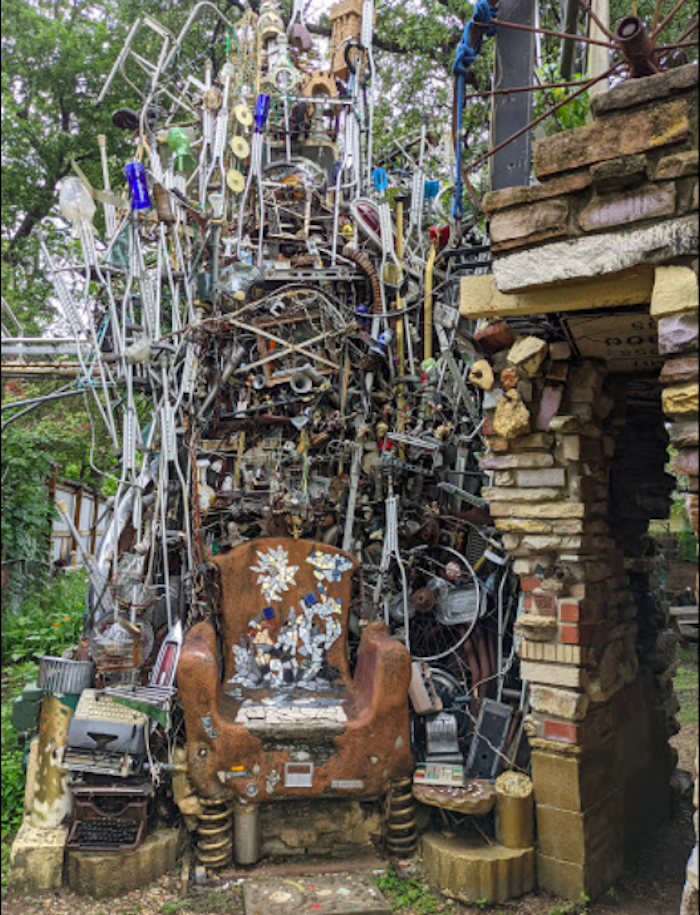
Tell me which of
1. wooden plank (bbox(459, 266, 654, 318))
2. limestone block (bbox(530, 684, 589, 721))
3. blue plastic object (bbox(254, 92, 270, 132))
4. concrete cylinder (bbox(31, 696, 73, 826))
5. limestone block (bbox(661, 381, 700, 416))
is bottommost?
concrete cylinder (bbox(31, 696, 73, 826))

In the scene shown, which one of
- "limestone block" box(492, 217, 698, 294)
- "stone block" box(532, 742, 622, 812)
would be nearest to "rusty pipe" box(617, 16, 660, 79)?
"limestone block" box(492, 217, 698, 294)

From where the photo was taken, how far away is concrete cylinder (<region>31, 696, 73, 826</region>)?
14.5ft

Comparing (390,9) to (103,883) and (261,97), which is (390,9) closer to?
(261,97)

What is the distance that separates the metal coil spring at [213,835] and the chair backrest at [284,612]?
94 centimetres

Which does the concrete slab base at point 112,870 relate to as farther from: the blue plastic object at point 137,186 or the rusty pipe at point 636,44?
the rusty pipe at point 636,44

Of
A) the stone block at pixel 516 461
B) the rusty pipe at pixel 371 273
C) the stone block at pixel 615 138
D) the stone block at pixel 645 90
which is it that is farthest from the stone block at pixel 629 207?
the rusty pipe at pixel 371 273

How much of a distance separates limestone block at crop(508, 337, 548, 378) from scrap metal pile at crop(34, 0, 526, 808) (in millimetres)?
1765

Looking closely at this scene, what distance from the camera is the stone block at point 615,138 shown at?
2709mm

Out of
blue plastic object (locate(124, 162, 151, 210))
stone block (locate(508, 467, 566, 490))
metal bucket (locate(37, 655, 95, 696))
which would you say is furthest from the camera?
blue plastic object (locate(124, 162, 151, 210))

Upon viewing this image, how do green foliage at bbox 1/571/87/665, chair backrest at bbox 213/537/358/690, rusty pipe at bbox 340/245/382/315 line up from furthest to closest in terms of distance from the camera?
1. green foliage at bbox 1/571/87/665
2. rusty pipe at bbox 340/245/382/315
3. chair backrest at bbox 213/537/358/690

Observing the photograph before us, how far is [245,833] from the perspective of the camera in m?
4.45

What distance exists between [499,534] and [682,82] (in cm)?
377

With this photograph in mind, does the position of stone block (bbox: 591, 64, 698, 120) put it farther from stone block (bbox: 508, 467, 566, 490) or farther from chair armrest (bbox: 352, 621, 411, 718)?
chair armrest (bbox: 352, 621, 411, 718)

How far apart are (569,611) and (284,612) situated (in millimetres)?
2122
